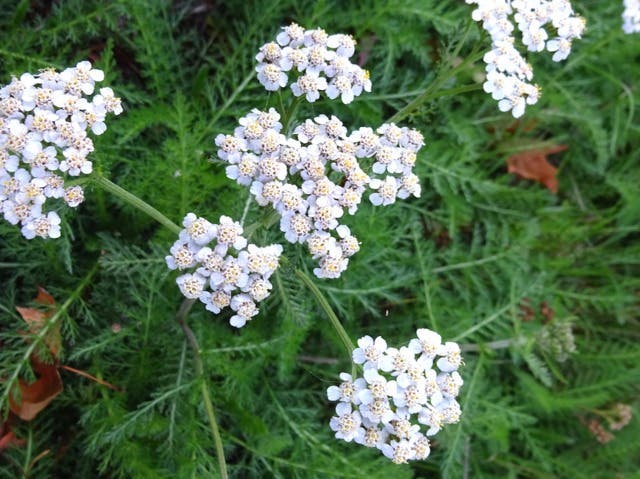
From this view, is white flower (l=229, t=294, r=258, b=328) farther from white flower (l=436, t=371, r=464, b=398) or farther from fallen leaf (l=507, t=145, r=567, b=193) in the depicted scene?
fallen leaf (l=507, t=145, r=567, b=193)

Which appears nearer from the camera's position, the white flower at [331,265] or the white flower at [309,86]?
the white flower at [331,265]

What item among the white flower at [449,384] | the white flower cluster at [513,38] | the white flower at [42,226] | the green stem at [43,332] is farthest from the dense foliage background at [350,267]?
the white flower at [449,384]

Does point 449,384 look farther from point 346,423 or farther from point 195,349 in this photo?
point 195,349

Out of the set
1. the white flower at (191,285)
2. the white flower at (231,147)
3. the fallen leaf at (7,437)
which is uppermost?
the white flower at (231,147)

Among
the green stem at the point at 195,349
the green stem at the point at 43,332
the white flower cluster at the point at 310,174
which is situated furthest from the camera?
the green stem at the point at 43,332

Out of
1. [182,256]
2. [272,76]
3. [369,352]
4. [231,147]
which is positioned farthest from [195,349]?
[272,76]

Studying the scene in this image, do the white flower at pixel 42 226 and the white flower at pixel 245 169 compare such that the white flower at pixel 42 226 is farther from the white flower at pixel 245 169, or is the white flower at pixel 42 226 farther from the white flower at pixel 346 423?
the white flower at pixel 346 423

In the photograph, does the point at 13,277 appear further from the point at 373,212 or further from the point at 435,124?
the point at 435,124
